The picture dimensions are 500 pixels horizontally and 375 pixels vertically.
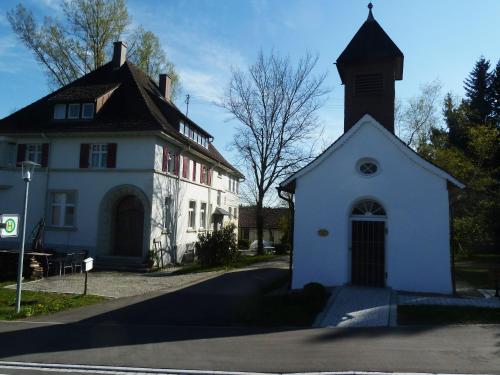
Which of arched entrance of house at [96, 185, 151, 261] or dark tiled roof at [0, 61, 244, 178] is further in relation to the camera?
dark tiled roof at [0, 61, 244, 178]

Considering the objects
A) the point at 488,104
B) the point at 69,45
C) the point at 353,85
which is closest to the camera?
the point at 353,85

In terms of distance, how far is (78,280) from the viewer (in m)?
18.2

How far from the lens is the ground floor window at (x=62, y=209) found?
76.7 feet

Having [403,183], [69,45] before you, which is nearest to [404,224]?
[403,183]

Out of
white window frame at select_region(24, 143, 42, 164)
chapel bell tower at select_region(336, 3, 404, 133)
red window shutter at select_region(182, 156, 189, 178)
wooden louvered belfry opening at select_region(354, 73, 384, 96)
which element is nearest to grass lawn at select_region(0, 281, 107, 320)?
white window frame at select_region(24, 143, 42, 164)

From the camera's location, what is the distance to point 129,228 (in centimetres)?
2336

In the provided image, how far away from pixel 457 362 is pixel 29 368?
693 cm

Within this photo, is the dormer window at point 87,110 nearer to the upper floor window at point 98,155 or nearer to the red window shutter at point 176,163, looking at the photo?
the upper floor window at point 98,155

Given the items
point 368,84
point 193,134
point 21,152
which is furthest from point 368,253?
point 21,152

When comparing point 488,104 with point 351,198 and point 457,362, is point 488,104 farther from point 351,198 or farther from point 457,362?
point 457,362

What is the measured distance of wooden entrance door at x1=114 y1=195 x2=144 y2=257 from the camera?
76.3 ft

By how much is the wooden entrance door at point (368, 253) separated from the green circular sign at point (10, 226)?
10.5 metres

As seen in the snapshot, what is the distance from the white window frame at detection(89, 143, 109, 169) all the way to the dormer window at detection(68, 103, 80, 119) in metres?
2.29

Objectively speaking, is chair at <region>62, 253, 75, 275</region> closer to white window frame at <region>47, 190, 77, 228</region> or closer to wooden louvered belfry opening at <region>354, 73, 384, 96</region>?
white window frame at <region>47, 190, 77, 228</region>
